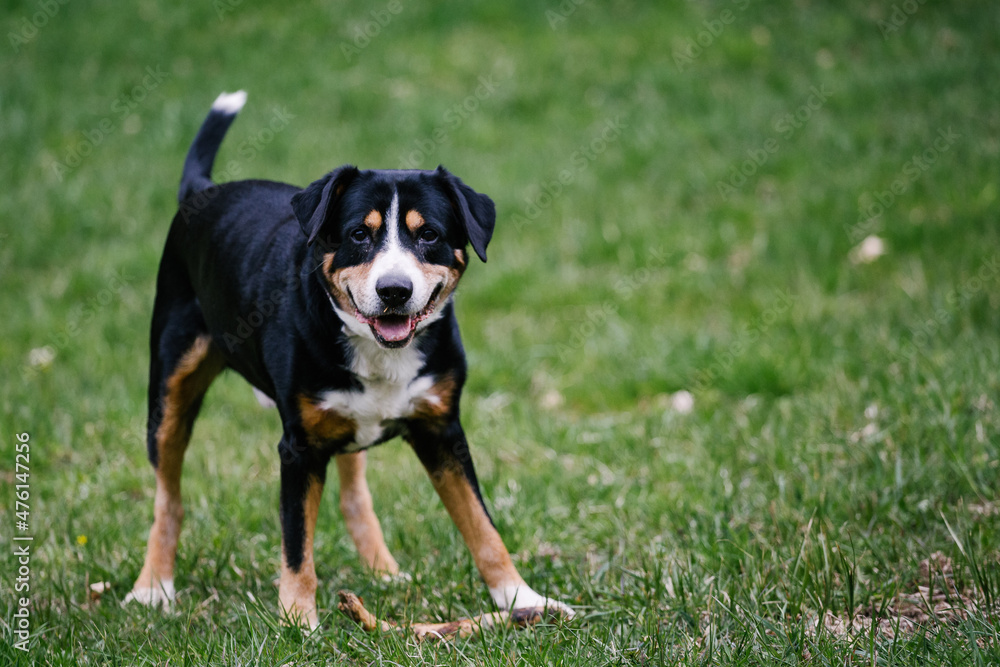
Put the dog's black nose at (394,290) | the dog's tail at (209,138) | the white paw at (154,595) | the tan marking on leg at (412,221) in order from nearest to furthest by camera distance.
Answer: the dog's black nose at (394,290) < the tan marking on leg at (412,221) < the white paw at (154,595) < the dog's tail at (209,138)

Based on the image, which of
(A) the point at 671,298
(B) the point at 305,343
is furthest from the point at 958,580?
(A) the point at 671,298

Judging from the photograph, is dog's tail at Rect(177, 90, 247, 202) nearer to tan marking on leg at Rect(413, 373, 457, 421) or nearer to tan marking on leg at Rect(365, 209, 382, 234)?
tan marking on leg at Rect(365, 209, 382, 234)

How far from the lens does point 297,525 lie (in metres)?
3.12

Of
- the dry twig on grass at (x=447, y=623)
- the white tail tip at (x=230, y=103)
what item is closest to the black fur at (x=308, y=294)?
the dry twig on grass at (x=447, y=623)

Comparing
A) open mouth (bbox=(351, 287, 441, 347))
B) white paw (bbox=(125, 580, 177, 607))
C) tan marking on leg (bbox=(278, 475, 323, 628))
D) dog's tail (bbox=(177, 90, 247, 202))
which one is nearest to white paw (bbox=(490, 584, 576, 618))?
tan marking on leg (bbox=(278, 475, 323, 628))

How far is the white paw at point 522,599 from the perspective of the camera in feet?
10.2

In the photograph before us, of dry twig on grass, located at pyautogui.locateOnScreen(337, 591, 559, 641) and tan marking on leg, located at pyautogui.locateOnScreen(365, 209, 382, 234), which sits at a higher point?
tan marking on leg, located at pyautogui.locateOnScreen(365, 209, 382, 234)

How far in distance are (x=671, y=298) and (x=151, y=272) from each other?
396 centimetres

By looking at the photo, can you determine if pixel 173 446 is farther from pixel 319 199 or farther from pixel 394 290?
pixel 394 290

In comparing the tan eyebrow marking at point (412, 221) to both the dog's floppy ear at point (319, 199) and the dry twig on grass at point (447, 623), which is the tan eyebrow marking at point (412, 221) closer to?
the dog's floppy ear at point (319, 199)

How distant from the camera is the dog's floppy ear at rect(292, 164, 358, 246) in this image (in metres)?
2.95

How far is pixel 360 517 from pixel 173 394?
2.82 feet

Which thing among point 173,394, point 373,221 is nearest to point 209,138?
point 173,394

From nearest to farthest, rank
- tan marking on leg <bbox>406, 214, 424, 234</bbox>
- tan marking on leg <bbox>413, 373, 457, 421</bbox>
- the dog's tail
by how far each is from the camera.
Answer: tan marking on leg <bbox>406, 214, 424, 234</bbox> < tan marking on leg <bbox>413, 373, 457, 421</bbox> < the dog's tail
